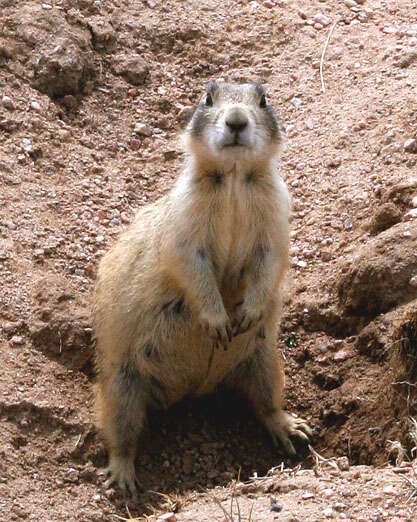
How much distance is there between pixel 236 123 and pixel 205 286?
1.10m

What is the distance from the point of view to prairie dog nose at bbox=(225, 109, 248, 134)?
613cm

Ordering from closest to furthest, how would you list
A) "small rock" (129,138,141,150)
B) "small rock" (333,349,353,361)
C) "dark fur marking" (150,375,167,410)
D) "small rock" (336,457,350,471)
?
1. "small rock" (336,457,350,471)
2. "dark fur marking" (150,375,167,410)
3. "small rock" (333,349,353,361)
4. "small rock" (129,138,141,150)

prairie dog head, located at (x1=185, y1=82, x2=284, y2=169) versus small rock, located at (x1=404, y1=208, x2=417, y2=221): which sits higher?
prairie dog head, located at (x1=185, y1=82, x2=284, y2=169)

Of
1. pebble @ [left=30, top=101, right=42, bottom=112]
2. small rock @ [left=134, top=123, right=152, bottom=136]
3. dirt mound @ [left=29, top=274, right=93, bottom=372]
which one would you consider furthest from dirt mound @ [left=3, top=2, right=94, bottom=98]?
dirt mound @ [left=29, top=274, right=93, bottom=372]

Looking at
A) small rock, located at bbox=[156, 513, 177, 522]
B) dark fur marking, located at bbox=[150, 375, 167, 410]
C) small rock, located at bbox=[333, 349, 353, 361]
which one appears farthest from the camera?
small rock, located at bbox=[333, 349, 353, 361]

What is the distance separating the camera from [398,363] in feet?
22.9

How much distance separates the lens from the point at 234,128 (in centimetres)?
617

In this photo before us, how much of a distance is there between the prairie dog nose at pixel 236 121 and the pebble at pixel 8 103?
2941mm

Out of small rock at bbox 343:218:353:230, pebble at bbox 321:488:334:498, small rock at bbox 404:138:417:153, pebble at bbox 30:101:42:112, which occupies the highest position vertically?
pebble at bbox 30:101:42:112

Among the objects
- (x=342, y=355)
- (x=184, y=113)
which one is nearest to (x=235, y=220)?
(x=342, y=355)

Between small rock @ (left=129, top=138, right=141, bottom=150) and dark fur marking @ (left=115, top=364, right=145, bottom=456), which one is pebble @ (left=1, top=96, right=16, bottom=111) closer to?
small rock @ (left=129, top=138, right=141, bottom=150)

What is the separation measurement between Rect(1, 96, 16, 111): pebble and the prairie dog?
1857 mm

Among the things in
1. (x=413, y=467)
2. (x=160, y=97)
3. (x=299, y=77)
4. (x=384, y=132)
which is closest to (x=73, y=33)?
(x=160, y=97)

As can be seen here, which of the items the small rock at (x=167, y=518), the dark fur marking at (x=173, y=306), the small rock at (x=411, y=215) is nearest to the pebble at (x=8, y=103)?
the dark fur marking at (x=173, y=306)
